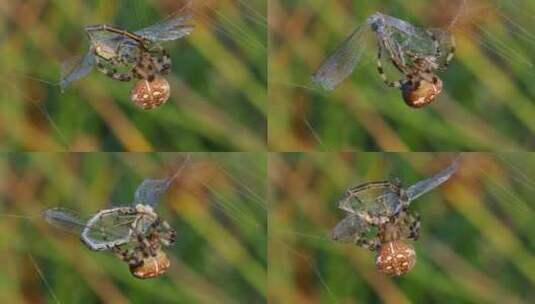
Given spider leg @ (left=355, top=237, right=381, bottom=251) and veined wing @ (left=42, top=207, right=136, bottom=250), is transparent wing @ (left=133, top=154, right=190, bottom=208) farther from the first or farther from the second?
spider leg @ (left=355, top=237, right=381, bottom=251)

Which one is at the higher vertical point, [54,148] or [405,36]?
[405,36]

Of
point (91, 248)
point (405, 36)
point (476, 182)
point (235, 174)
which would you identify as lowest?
point (91, 248)

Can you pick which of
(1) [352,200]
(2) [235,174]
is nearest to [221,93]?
(2) [235,174]

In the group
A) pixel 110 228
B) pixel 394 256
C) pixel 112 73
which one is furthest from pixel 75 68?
pixel 394 256

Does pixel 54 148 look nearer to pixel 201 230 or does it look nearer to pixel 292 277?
pixel 201 230

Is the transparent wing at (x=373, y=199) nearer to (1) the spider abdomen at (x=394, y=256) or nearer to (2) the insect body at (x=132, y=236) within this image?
(1) the spider abdomen at (x=394, y=256)
